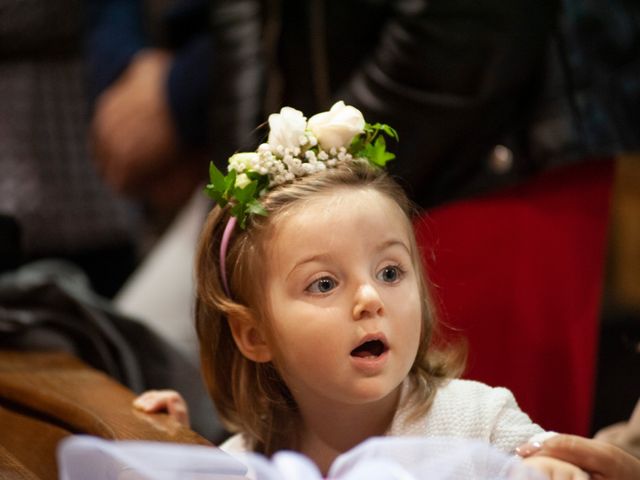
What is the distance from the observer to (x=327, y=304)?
3.11 ft

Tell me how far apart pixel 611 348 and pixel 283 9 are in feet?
3.09

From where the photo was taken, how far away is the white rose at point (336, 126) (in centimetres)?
100

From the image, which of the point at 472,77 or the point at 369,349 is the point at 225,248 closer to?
the point at 369,349

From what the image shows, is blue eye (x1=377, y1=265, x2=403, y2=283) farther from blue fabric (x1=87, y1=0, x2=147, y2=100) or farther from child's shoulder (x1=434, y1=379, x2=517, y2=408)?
blue fabric (x1=87, y1=0, x2=147, y2=100)

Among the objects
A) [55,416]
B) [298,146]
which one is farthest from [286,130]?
[55,416]

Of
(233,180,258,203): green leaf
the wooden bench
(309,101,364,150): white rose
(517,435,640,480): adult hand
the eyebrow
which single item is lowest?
the wooden bench

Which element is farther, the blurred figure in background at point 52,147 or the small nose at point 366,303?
the blurred figure in background at point 52,147

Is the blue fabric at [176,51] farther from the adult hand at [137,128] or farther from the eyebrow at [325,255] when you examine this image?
the eyebrow at [325,255]

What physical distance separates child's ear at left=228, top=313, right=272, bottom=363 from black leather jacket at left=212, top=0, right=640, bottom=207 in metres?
0.42

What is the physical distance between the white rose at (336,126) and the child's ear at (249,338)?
17 cm

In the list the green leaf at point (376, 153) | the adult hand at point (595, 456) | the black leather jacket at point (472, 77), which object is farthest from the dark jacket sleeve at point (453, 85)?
the adult hand at point (595, 456)

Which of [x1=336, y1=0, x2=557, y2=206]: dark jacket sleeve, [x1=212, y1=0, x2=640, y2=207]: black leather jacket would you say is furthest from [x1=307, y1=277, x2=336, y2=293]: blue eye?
[x1=336, y1=0, x2=557, y2=206]: dark jacket sleeve

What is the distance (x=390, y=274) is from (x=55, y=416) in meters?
0.43

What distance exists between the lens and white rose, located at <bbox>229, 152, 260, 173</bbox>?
1007 millimetres
